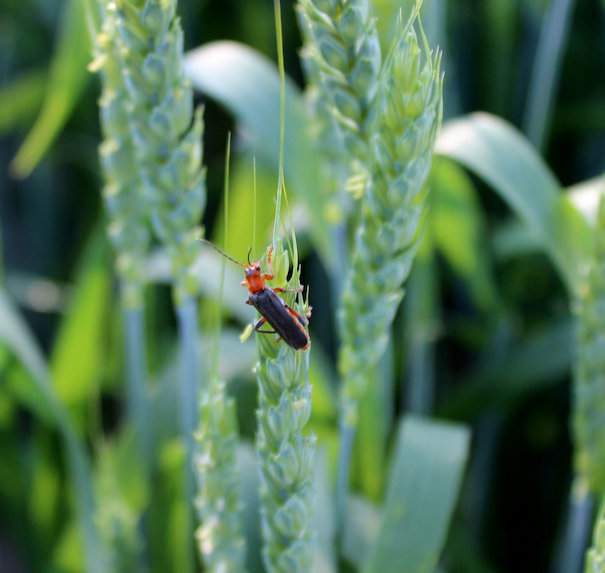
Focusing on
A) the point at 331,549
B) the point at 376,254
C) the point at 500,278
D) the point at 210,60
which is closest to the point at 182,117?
the point at 376,254

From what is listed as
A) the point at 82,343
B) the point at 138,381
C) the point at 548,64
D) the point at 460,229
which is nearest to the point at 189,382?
the point at 138,381

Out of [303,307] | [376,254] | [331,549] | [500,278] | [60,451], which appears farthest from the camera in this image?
[500,278]

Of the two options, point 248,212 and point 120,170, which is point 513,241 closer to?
point 248,212

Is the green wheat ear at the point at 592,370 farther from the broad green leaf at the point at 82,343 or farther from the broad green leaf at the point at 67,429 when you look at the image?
the broad green leaf at the point at 82,343

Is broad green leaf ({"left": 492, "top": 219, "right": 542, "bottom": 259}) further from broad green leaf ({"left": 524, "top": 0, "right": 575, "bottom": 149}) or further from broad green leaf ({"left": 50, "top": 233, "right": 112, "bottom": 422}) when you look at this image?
broad green leaf ({"left": 50, "top": 233, "right": 112, "bottom": 422})

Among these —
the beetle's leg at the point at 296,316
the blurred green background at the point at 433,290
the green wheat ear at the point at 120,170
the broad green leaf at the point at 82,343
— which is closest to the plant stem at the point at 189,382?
the green wheat ear at the point at 120,170

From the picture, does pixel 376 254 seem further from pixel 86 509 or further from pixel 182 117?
pixel 86 509

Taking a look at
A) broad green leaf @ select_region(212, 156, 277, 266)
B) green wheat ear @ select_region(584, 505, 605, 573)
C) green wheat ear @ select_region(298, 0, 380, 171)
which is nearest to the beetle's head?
green wheat ear @ select_region(298, 0, 380, 171)
